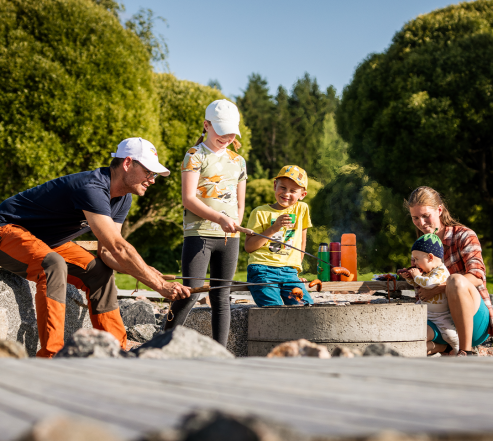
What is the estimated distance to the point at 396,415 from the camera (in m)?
1.18

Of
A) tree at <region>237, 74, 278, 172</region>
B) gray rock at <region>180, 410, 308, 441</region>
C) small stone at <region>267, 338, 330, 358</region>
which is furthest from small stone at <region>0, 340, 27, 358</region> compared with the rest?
tree at <region>237, 74, 278, 172</region>

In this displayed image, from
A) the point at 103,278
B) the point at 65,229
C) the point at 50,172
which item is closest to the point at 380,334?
the point at 103,278

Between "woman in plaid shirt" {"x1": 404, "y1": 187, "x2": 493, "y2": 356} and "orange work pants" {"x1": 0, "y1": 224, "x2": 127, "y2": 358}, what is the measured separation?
7.50 ft

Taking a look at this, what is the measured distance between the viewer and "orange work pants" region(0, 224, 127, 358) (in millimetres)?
3408

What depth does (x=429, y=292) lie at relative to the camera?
4.16 meters

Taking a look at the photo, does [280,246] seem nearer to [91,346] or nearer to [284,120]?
[91,346]

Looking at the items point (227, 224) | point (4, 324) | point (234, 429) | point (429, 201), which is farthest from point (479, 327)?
point (234, 429)

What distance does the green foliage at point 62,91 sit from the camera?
13070mm

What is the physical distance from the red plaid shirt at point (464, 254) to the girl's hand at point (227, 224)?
1749mm

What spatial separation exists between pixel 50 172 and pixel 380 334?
36.9 feet

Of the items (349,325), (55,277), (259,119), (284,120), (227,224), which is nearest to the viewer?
(55,277)

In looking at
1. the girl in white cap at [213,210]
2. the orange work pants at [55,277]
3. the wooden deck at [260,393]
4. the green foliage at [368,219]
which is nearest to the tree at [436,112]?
the green foliage at [368,219]

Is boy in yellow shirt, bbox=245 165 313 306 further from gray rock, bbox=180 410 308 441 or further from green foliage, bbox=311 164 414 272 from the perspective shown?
green foliage, bbox=311 164 414 272

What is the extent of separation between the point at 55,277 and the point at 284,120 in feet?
100
